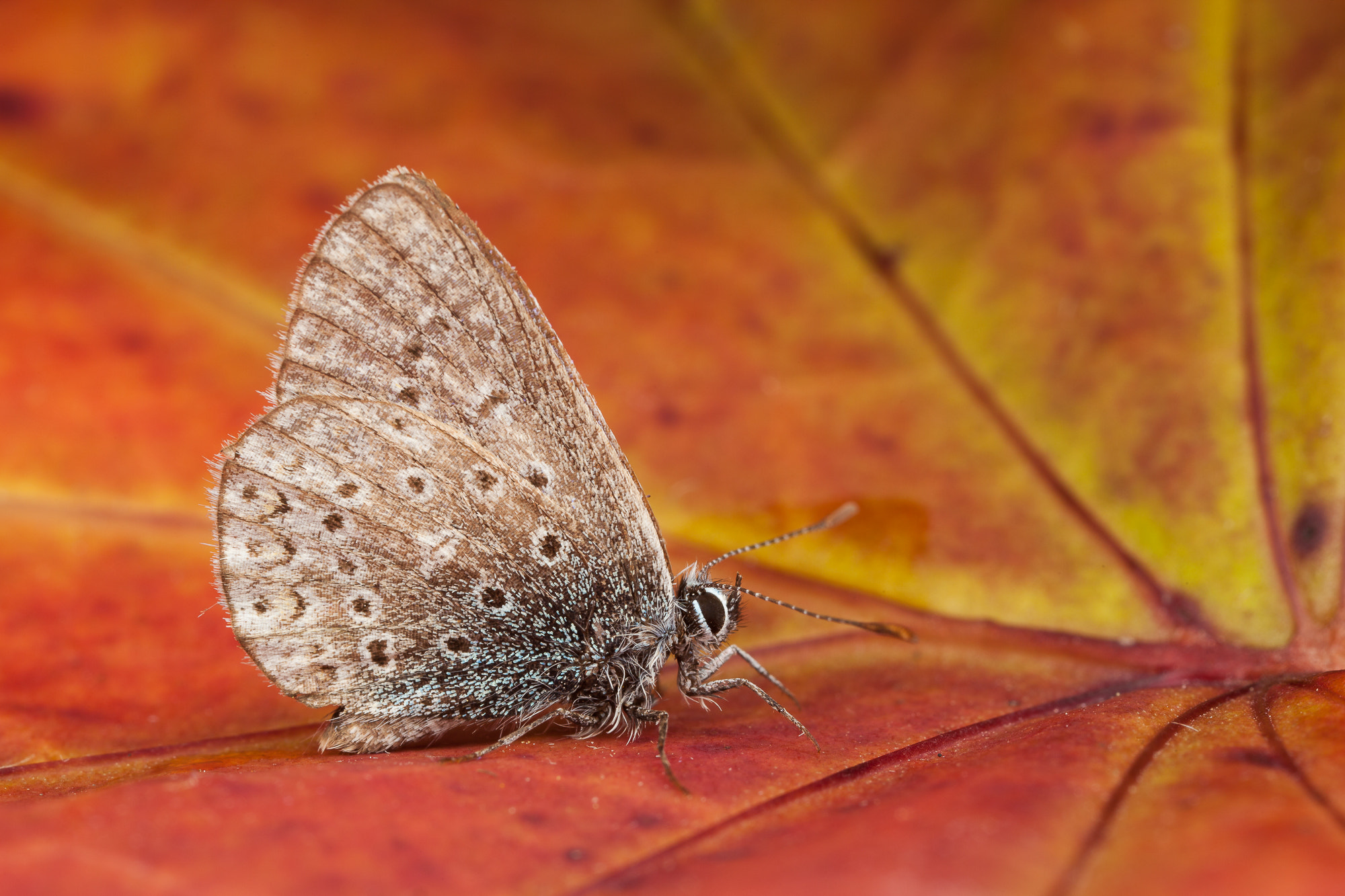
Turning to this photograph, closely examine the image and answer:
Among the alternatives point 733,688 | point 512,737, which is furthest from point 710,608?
point 512,737

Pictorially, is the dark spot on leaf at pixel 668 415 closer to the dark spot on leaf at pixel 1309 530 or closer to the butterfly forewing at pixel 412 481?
the butterfly forewing at pixel 412 481

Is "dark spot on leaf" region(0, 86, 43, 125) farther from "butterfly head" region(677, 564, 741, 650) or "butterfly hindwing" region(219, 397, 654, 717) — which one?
"butterfly head" region(677, 564, 741, 650)

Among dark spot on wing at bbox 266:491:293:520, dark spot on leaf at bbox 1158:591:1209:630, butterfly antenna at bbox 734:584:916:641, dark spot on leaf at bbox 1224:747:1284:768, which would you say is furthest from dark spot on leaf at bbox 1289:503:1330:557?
dark spot on wing at bbox 266:491:293:520

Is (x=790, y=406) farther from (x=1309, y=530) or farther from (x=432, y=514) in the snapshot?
(x=1309, y=530)

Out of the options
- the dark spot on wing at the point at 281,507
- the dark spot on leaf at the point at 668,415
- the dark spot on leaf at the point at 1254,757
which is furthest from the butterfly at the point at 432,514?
the dark spot on leaf at the point at 1254,757

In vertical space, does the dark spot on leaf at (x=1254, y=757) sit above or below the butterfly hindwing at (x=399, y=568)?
below

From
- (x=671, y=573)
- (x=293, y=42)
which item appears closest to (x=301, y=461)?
(x=671, y=573)

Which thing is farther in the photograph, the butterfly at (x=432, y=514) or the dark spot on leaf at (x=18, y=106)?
the dark spot on leaf at (x=18, y=106)

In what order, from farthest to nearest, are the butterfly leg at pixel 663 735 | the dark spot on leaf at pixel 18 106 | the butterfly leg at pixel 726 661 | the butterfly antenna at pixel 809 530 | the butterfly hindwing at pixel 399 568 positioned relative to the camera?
1. the dark spot on leaf at pixel 18 106
2. the butterfly antenna at pixel 809 530
3. the butterfly leg at pixel 726 661
4. the butterfly hindwing at pixel 399 568
5. the butterfly leg at pixel 663 735
